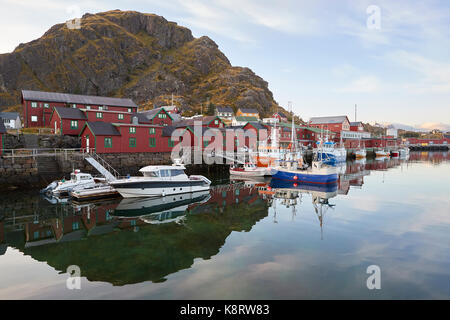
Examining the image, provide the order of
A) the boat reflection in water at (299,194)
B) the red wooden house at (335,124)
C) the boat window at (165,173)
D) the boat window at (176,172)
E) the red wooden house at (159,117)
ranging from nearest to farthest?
the boat reflection in water at (299,194)
the boat window at (165,173)
the boat window at (176,172)
the red wooden house at (159,117)
the red wooden house at (335,124)

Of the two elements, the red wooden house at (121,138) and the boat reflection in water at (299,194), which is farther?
the red wooden house at (121,138)

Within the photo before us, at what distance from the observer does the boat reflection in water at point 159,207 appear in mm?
20595

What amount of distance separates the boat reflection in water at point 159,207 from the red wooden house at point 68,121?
24.5m

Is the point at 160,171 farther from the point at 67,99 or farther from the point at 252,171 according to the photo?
the point at 67,99

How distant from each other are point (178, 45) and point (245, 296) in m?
205

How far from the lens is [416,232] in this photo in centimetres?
1758

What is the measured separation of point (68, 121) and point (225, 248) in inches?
1562

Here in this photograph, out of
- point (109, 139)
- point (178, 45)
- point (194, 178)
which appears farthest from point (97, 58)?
point (194, 178)

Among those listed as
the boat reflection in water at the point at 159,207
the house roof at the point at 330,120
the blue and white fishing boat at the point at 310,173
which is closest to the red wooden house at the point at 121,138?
the boat reflection in water at the point at 159,207

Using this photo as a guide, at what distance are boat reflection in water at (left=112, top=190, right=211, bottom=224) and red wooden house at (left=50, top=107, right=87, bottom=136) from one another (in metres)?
24.5

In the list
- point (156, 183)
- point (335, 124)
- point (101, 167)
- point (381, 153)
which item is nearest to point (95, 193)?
point (101, 167)

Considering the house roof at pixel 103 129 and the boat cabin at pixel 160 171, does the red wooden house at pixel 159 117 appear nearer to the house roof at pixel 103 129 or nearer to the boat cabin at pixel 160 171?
the house roof at pixel 103 129
